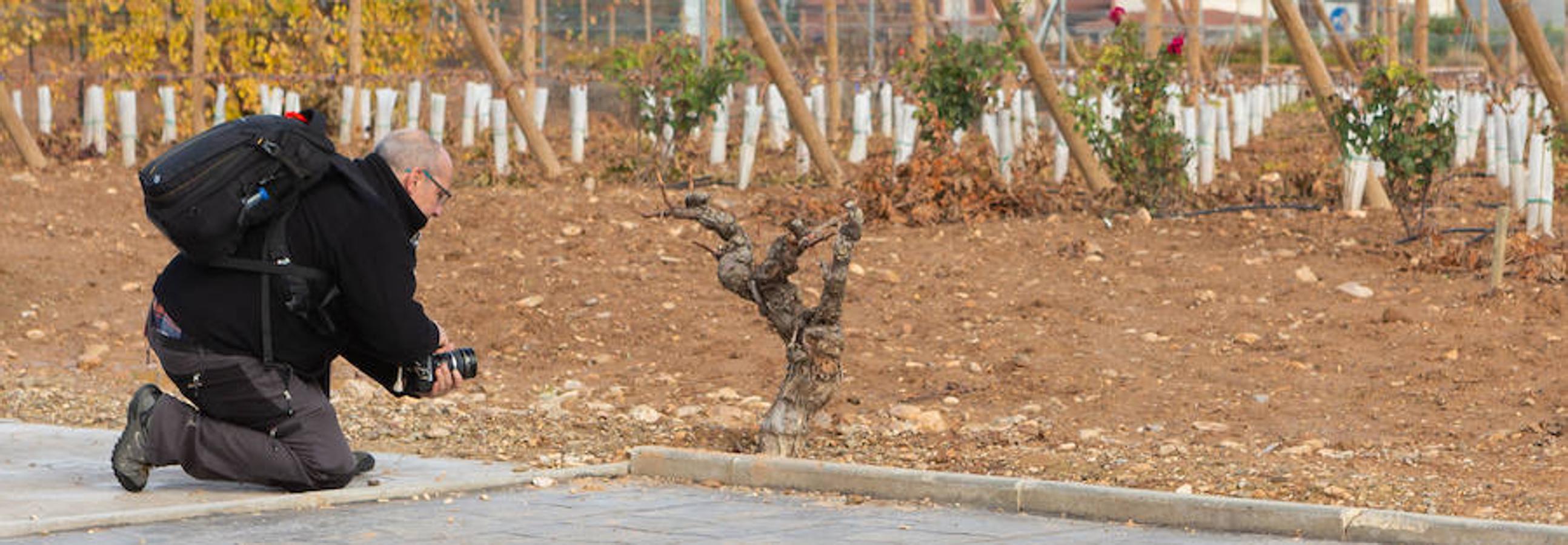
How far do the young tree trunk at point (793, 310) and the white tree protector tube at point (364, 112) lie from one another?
50.8ft

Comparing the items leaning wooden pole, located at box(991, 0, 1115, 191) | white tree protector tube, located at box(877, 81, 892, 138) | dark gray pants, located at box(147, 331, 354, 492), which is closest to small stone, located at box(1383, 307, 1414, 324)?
leaning wooden pole, located at box(991, 0, 1115, 191)

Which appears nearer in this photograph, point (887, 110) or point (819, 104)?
point (819, 104)

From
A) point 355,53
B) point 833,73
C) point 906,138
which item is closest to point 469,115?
point 355,53

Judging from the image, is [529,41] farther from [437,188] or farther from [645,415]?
[437,188]

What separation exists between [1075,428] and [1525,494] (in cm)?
223

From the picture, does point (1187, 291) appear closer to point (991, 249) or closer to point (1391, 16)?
point (991, 249)

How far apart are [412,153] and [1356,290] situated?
5.90 m

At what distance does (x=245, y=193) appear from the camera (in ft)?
22.9

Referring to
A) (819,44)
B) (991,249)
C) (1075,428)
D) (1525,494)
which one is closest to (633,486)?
(1075,428)

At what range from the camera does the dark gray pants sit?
723 centimetres

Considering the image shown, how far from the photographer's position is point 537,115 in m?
22.6

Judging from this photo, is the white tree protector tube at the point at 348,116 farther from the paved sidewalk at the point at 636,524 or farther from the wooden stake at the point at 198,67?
the paved sidewalk at the point at 636,524

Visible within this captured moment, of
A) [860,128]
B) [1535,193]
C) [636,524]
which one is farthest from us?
[860,128]

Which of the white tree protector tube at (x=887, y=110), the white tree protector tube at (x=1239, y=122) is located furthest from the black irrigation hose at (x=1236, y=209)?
the white tree protector tube at (x=1239, y=122)
